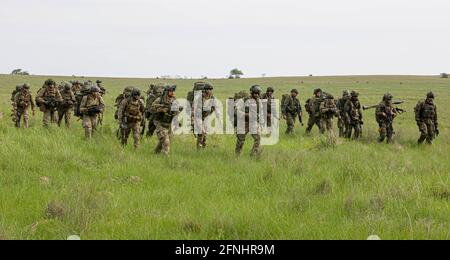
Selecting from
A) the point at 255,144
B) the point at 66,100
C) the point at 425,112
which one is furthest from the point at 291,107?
the point at 66,100

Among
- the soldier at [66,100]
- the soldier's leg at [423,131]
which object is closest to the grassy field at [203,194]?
the soldier at [66,100]

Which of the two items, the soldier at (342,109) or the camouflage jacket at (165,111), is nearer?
the camouflage jacket at (165,111)

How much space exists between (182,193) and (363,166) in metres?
3.68

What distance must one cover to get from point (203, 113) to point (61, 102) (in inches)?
183

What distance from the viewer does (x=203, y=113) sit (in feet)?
45.4

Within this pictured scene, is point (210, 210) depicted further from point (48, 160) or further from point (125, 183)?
point (48, 160)

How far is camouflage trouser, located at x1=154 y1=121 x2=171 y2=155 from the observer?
11.5 m

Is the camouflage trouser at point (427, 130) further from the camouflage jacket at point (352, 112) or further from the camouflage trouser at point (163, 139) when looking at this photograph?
the camouflage trouser at point (163, 139)

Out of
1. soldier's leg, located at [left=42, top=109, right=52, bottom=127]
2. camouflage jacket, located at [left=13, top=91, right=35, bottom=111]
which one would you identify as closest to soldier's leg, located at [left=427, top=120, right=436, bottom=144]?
soldier's leg, located at [left=42, top=109, right=52, bottom=127]

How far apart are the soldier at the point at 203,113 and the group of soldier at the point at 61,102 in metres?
2.54

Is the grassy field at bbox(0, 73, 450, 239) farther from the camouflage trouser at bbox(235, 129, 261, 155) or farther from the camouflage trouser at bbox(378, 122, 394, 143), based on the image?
the camouflage trouser at bbox(378, 122, 394, 143)

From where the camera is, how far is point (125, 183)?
8422 millimetres

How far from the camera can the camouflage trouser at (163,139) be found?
452 inches

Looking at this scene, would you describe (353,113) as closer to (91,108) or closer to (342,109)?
(342,109)
